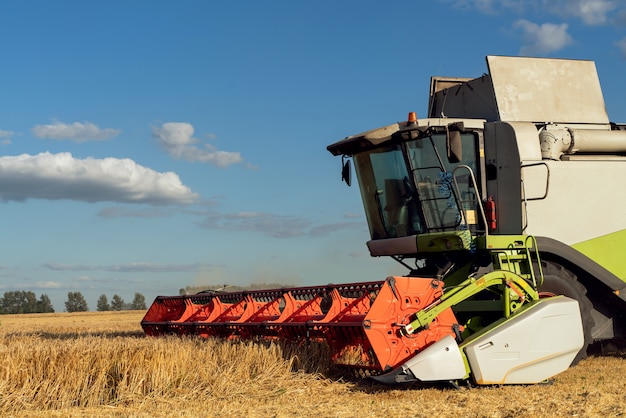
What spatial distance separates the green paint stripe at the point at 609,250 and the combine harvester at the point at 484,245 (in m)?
0.02

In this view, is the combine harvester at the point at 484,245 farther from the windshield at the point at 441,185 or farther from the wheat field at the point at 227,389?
the wheat field at the point at 227,389

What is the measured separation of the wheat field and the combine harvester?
30 cm

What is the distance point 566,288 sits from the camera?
6.88m

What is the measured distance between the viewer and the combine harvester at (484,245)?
5566mm

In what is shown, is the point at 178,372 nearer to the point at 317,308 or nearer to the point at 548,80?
the point at 317,308

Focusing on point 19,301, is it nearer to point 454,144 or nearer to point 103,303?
point 103,303

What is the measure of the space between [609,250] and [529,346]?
2.34 m

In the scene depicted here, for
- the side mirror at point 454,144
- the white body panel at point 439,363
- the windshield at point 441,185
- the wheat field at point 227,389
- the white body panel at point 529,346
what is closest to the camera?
the wheat field at point 227,389

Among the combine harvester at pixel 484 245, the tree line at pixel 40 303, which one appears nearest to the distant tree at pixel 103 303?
the tree line at pixel 40 303

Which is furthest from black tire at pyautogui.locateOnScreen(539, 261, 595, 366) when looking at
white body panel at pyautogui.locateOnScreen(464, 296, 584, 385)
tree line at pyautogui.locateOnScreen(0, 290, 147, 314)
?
tree line at pyautogui.locateOnScreen(0, 290, 147, 314)

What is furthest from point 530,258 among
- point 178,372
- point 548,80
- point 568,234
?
point 178,372

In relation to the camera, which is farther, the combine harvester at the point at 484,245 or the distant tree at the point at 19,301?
the distant tree at the point at 19,301

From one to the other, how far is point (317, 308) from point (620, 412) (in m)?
2.93

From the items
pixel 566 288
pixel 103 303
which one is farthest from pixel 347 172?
pixel 103 303
